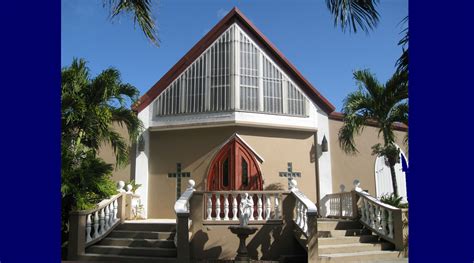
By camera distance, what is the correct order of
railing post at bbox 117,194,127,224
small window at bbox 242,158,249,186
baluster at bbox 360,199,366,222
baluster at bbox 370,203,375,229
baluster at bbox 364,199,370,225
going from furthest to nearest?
small window at bbox 242,158,249,186, railing post at bbox 117,194,127,224, baluster at bbox 360,199,366,222, baluster at bbox 364,199,370,225, baluster at bbox 370,203,375,229

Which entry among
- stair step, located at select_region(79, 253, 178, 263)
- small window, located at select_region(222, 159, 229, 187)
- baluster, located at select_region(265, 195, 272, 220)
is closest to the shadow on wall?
stair step, located at select_region(79, 253, 178, 263)

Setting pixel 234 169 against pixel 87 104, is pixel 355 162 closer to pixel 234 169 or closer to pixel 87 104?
pixel 234 169

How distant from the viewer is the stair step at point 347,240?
9.16m

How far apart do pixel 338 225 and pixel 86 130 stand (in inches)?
247

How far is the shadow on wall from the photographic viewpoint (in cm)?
926

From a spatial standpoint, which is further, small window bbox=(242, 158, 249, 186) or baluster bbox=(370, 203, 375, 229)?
small window bbox=(242, 158, 249, 186)

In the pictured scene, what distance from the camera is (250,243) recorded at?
31.2 ft

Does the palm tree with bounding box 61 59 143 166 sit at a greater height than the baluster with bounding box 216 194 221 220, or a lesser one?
greater

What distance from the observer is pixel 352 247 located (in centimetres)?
899

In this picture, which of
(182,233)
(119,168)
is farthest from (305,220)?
(119,168)

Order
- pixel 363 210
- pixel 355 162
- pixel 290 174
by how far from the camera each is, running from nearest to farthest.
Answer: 1. pixel 363 210
2. pixel 290 174
3. pixel 355 162

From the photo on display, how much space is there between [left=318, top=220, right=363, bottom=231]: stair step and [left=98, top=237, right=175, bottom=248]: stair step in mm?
3404

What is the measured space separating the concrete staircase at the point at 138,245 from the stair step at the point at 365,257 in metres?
3.00

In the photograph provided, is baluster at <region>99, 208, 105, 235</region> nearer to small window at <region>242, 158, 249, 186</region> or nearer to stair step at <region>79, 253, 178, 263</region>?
stair step at <region>79, 253, 178, 263</region>
